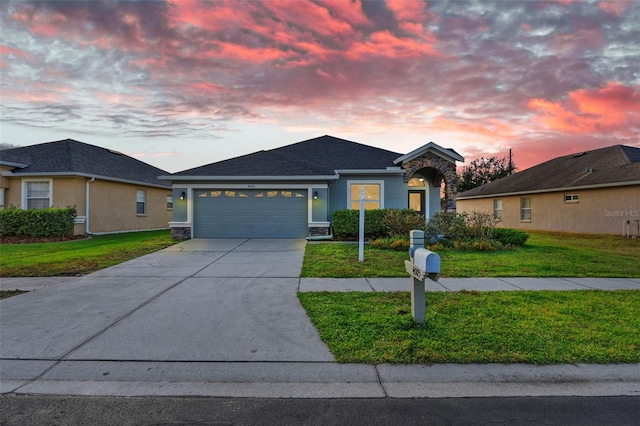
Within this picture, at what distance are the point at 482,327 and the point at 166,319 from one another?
4.37 meters

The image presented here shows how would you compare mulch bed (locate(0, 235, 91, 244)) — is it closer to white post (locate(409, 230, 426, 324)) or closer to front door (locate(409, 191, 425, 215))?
white post (locate(409, 230, 426, 324))

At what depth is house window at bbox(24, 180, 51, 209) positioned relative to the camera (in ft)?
51.4

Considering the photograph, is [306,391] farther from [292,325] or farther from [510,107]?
[510,107]

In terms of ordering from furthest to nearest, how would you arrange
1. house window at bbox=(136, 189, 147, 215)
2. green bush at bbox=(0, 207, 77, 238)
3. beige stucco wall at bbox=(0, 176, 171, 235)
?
1. house window at bbox=(136, 189, 147, 215)
2. beige stucco wall at bbox=(0, 176, 171, 235)
3. green bush at bbox=(0, 207, 77, 238)

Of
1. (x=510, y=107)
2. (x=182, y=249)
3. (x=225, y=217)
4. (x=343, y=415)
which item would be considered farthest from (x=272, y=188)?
(x=343, y=415)

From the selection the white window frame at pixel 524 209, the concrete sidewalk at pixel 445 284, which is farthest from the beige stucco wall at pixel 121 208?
the white window frame at pixel 524 209

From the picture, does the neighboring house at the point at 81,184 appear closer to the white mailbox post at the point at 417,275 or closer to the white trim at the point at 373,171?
the white trim at the point at 373,171

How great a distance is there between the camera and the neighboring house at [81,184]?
15547 millimetres

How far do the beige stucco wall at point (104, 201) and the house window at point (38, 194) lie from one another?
0.26m

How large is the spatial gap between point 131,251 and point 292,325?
28.7 feet

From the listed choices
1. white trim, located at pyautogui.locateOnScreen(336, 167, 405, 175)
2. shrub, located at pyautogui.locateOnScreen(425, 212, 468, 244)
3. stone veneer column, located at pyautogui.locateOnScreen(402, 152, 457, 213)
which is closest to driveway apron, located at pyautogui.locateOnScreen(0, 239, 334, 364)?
shrub, located at pyautogui.locateOnScreen(425, 212, 468, 244)

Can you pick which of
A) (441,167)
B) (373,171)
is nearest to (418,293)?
(373,171)

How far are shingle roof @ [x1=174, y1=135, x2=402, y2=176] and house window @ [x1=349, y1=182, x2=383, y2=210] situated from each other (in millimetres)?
850

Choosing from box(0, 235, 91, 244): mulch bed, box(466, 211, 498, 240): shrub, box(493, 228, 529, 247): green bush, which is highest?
box(466, 211, 498, 240): shrub
